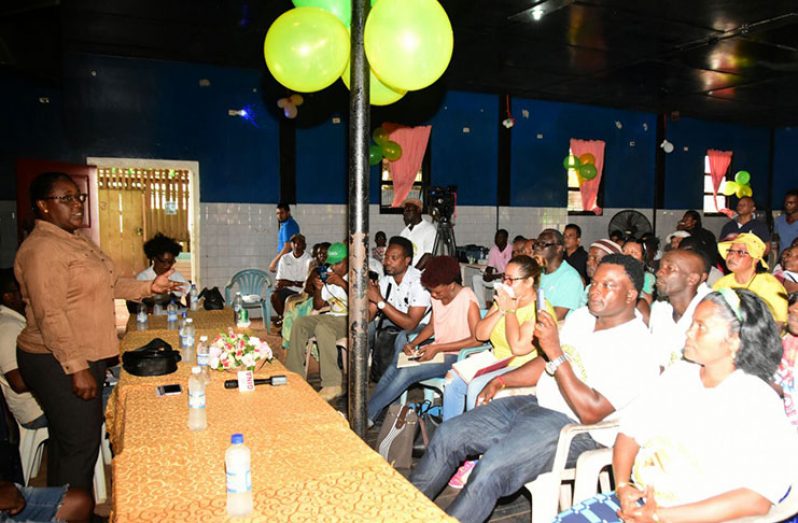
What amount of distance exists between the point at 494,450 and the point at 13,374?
Result: 8.21 ft

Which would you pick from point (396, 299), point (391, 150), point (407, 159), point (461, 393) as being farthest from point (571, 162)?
point (461, 393)

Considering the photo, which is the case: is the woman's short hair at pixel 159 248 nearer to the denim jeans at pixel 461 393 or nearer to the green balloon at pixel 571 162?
the denim jeans at pixel 461 393

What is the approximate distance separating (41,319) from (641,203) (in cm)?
1218

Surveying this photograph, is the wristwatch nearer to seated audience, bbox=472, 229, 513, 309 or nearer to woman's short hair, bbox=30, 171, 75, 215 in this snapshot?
woman's short hair, bbox=30, 171, 75, 215

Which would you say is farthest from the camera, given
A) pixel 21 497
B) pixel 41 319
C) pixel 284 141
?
pixel 284 141

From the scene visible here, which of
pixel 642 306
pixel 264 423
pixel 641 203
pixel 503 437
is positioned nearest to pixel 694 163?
pixel 641 203

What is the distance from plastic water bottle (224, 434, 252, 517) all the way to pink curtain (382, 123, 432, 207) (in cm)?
863

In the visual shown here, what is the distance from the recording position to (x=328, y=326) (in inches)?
190

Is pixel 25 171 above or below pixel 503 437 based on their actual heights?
above

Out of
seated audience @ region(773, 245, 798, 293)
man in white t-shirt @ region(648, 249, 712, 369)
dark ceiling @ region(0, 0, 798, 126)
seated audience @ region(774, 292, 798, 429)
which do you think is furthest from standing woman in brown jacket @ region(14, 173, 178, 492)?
seated audience @ region(773, 245, 798, 293)

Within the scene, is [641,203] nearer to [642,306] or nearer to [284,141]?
[284,141]

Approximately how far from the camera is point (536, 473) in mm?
2461

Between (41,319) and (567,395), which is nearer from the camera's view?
(567,395)

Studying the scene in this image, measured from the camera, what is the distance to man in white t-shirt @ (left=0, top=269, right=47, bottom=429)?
299 cm
